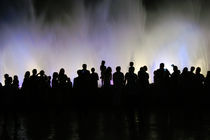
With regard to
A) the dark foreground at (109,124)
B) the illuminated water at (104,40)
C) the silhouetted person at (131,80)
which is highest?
the illuminated water at (104,40)

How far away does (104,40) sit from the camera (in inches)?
1379

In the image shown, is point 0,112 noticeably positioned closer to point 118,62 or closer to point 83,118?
point 83,118

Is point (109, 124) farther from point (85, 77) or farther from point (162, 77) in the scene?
point (162, 77)

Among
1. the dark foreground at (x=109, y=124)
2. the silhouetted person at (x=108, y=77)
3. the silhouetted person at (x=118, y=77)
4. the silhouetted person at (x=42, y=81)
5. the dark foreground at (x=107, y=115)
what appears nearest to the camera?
the dark foreground at (x=109, y=124)

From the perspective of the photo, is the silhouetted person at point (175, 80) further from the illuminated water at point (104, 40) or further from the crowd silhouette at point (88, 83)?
the illuminated water at point (104, 40)

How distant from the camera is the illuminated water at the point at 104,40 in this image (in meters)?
34.2

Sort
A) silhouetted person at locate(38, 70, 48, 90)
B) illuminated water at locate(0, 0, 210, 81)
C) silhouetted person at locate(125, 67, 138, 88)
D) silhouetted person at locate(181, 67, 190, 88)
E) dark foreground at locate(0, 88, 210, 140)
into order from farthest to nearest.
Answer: illuminated water at locate(0, 0, 210, 81) → silhouetted person at locate(181, 67, 190, 88) → silhouetted person at locate(38, 70, 48, 90) → silhouetted person at locate(125, 67, 138, 88) → dark foreground at locate(0, 88, 210, 140)

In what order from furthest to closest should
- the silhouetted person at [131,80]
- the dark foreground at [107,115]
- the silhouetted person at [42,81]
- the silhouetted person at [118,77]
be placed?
the silhouetted person at [42,81] < the silhouetted person at [118,77] < the silhouetted person at [131,80] < the dark foreground at [107,115]

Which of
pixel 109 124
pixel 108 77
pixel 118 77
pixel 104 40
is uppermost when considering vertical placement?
Result: pixel 104 40

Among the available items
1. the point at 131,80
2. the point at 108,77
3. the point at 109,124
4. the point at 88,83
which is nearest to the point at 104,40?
the point at 108,77

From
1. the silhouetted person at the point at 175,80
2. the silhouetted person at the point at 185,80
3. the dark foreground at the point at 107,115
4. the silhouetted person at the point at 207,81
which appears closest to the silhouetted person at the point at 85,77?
the dark foreground at the point at 107,115

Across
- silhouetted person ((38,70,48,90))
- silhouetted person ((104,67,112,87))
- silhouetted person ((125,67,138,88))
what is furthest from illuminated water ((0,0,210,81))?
silhouetted person ((125,67,138,88))

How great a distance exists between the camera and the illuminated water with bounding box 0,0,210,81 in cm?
3416

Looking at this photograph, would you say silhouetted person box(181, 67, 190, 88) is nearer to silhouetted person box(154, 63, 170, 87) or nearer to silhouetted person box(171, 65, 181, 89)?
silhouetted person box(171, 65, 181, 89)
